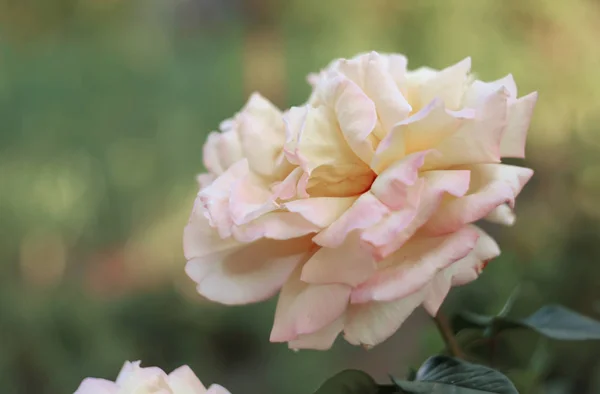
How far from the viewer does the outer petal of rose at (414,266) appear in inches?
6.1

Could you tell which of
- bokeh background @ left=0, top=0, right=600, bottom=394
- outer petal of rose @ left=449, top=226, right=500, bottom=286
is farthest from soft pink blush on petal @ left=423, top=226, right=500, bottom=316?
bokeh background @ left=0, top=0, right=600, bottom=394

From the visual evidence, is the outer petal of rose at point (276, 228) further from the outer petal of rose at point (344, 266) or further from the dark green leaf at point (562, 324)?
the dark green leaf at point (562, 324)

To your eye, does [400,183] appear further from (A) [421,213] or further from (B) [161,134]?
(B) [161,134]

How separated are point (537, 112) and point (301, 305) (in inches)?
26.2

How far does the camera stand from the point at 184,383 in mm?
180

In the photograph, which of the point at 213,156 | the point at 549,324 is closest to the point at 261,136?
the point at 213,156

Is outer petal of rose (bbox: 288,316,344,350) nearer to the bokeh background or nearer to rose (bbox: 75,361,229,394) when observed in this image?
rose (bbox: 75,361,229,394)

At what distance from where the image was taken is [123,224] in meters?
0.96

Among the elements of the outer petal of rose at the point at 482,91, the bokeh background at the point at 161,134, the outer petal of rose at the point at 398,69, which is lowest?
the bokeh background at the point at 161,134

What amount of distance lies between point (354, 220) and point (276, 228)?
2 cm

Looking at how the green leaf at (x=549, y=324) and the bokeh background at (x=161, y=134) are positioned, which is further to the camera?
the bokeh background at (x=161, y=134)

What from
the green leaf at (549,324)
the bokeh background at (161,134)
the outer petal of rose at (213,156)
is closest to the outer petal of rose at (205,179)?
the outer petal of rose at (213,156)

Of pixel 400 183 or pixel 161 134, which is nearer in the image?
pixel 400 183

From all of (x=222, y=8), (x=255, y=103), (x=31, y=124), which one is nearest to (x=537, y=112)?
(x=222, y=8)
